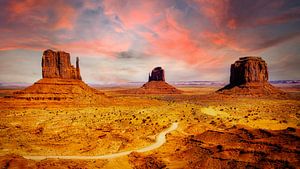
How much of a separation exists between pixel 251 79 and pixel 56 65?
86517mm

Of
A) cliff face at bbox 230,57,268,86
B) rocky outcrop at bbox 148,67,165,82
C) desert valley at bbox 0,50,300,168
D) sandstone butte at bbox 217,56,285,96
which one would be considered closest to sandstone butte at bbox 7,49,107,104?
desert valley at bbox 0,50,300,168

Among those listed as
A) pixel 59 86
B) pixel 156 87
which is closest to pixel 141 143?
pixel 59 86

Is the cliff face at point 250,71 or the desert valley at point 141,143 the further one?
the cliff face at point 250,71

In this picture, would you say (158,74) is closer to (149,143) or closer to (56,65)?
(56,65)

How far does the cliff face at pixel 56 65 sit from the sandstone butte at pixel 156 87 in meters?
74.3

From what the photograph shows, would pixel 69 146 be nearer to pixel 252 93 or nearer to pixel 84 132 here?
pixel 84 132

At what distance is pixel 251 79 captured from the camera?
11038 cm

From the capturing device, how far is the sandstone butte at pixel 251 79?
105 metres

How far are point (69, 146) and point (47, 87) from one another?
52217mm

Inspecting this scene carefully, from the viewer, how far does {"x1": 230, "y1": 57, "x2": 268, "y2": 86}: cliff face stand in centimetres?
11069

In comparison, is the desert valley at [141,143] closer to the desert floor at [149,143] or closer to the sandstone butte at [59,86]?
the desert floor at [149,143]

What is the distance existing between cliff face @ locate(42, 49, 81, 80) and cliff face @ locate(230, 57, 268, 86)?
258 feet

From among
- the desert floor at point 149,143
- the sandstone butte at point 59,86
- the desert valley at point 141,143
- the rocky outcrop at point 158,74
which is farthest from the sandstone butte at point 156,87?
the desert floor at point 149,143

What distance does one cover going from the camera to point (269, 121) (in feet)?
146
